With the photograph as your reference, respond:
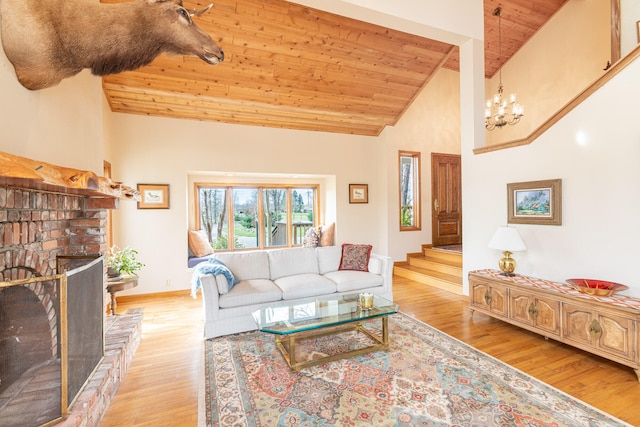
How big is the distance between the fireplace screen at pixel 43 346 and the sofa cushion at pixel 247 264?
1.93 m

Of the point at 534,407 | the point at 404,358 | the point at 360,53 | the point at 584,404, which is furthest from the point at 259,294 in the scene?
the point at 360,53

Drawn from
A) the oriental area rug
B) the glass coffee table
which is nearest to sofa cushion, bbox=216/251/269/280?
the glass coffee table

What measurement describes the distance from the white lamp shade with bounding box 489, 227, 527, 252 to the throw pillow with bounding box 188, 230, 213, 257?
4246 millimetres

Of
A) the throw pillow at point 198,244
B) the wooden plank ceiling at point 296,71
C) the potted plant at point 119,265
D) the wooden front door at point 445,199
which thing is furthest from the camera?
the wooden front door at point 445,199

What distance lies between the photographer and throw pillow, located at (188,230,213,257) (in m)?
4.90

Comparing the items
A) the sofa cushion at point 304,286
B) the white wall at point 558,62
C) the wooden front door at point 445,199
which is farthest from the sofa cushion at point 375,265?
the white wall at point 558,62

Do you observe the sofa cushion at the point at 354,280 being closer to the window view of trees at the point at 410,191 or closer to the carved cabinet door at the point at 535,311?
the carved cabinet door at the point at 535,311

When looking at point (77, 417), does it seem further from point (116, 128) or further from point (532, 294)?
point (116, 128)

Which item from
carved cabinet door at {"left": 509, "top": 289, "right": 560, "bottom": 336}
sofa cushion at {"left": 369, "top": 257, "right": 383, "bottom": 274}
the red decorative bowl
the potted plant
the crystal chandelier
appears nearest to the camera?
the red decorative bowl

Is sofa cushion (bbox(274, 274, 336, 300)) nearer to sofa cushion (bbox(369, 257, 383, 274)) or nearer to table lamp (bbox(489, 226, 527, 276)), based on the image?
sofa cushion (bbox(369, 257, 383, 274))

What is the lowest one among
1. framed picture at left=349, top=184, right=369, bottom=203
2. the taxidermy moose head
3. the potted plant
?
the potted plant

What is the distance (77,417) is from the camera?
1.42 m

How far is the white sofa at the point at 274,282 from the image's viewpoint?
3053 millimetres

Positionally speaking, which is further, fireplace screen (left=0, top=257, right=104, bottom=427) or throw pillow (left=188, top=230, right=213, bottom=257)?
throw pillow (left=188, top=230, right=213, bottom=257)
